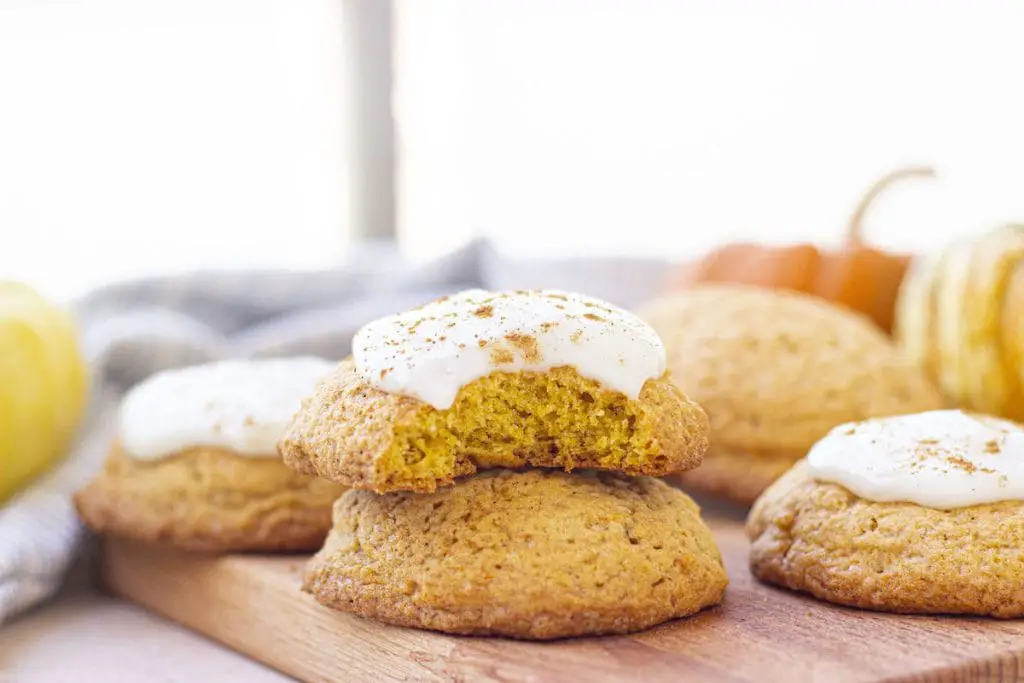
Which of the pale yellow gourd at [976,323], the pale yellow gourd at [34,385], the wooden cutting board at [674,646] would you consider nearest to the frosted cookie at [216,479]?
the wooden cutting board at [674,646]

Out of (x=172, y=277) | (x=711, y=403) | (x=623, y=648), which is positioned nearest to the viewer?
(x=623, y=648)

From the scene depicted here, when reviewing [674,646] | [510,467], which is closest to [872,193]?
[510,467]

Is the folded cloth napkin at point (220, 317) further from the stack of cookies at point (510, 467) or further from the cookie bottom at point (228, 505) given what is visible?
the stack of cookies at point (510, 467)

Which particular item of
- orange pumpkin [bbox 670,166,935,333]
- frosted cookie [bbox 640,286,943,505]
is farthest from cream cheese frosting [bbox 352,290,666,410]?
orange pumpkin [bbox 670,166,935,333]

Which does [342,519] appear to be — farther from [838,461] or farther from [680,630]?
[838,461]

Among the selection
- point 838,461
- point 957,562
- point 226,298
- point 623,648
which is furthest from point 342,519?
point 226,298

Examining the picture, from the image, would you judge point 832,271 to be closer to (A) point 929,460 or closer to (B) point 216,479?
(A) point 929,460
